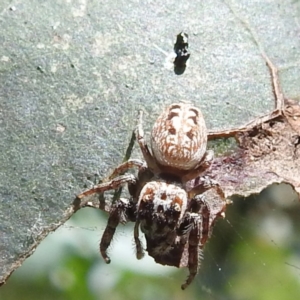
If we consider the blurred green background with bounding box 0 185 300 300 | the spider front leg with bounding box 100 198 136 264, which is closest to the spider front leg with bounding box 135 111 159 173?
the spider front leg with bounding box 100 198 136 264

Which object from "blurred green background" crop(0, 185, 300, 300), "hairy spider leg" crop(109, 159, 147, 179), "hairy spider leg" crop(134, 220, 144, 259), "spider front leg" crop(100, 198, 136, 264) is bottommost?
"blurred green background" crop(0, 185, 300, 300)

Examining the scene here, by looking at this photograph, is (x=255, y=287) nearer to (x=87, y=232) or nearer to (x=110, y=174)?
(x=87, y=232)

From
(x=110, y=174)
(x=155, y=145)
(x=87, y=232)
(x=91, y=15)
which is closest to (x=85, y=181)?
(x=110, y=174)

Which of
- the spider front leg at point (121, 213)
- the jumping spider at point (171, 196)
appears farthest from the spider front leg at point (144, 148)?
the spider front leg at point (121, 213)

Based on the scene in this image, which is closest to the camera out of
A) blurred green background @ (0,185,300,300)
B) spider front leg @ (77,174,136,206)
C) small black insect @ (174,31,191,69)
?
spider front leg @ (77,174,136,206)

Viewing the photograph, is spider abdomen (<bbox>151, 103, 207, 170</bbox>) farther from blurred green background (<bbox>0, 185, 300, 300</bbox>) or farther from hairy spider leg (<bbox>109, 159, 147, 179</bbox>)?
blurred green background (<bbox>0, 185, 300, 300</bbox>)

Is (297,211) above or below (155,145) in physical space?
below

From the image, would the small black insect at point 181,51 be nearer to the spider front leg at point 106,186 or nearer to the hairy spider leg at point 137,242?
the spider front leg at point 106,186
